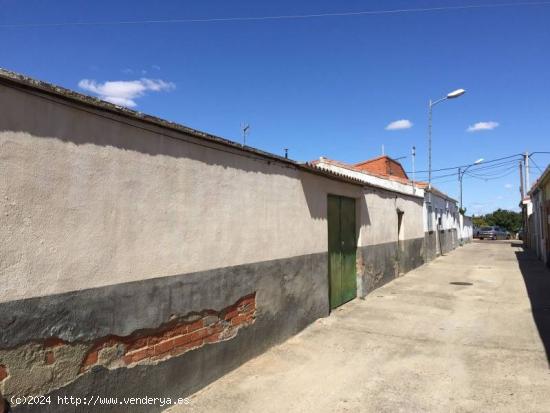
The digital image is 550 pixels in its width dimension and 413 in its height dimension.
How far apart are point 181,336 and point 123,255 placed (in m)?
1.13

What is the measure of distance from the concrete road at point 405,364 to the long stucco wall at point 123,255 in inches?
21.2

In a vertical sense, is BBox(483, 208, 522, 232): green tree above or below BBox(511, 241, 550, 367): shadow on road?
above

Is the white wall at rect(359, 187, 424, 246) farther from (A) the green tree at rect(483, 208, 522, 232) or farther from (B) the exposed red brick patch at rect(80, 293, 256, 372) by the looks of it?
(A) the green tree at rect(483, 208, 522, 232)

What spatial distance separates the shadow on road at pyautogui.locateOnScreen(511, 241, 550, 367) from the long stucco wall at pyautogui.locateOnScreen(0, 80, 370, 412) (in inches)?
163

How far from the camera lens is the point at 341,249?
29.6 ft

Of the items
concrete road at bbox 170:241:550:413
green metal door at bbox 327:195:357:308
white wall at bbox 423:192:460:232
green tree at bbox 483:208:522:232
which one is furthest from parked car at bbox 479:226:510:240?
green metal door at bbox 327:195:357:308

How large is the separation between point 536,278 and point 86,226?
13331mm

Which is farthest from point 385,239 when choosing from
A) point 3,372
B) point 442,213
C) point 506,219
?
point 506,219

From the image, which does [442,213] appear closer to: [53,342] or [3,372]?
[53,342]

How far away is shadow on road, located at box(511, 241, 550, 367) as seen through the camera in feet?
22.4

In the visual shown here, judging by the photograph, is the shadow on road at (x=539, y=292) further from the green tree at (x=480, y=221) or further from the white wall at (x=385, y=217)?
the green tree at (x=480, y=221)

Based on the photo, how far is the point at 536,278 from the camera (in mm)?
12828

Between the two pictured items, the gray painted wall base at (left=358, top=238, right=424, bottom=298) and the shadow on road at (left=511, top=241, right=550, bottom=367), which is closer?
the shadow on road at (left=511, top=241, right=550, bottom=367)

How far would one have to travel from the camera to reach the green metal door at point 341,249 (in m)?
8.48
